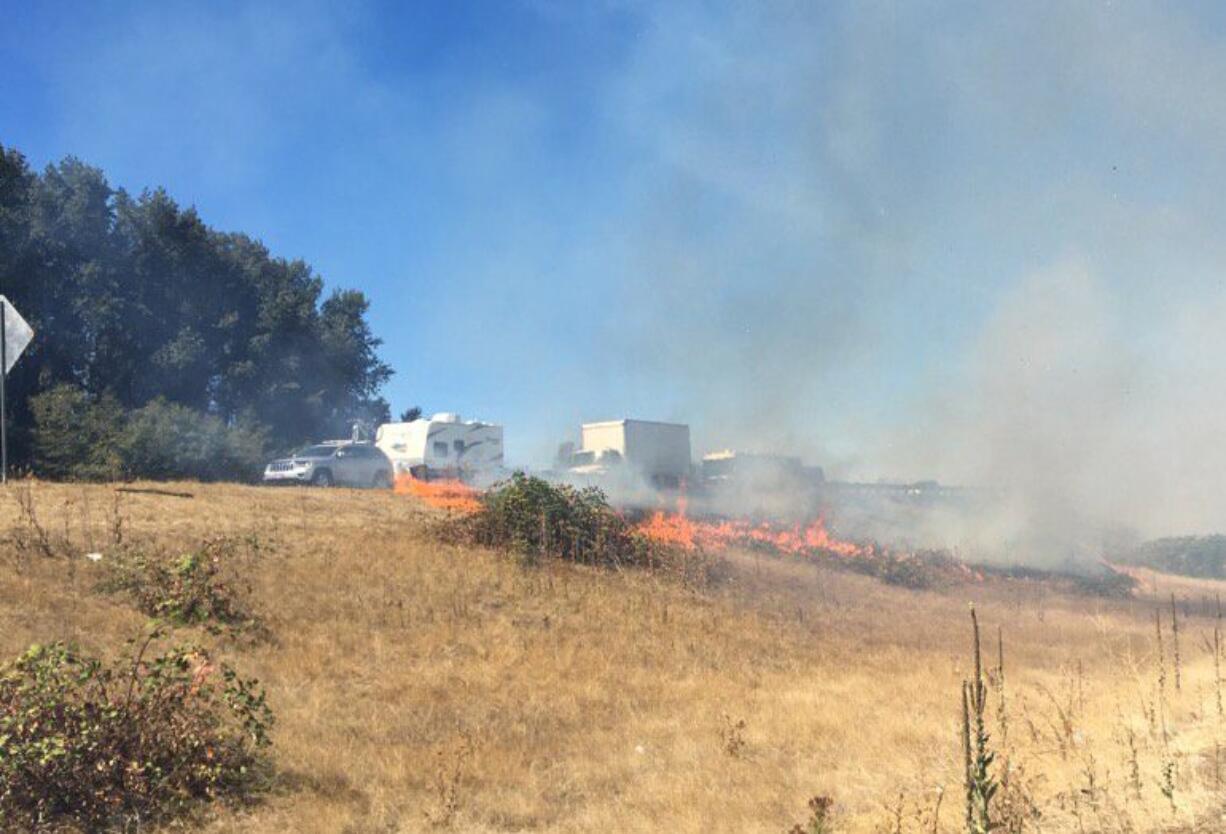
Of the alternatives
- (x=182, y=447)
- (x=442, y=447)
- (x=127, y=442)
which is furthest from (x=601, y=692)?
(x=182, y=447)

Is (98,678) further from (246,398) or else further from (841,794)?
(246,398)

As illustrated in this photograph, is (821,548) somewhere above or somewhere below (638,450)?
below

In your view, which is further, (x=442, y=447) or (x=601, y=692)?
(x=442, y=447)

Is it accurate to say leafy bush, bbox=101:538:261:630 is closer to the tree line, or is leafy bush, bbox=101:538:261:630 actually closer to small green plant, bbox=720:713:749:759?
small green plant, bbox=720:713:749:759

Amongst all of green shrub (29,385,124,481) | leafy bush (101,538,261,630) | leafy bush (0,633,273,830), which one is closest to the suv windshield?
green shrub (29,385,124,481)

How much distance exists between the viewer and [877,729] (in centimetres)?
984

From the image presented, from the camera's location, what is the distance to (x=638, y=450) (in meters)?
37.0

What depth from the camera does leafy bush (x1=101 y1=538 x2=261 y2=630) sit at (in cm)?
1033

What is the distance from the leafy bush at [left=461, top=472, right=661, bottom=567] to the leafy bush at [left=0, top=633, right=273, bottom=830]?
934cm

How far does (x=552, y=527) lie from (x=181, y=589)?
799 centimetres

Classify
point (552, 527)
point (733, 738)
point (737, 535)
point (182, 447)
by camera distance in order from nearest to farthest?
point (733, 738), point (552, 527), point (737, 535), point (182, 447)

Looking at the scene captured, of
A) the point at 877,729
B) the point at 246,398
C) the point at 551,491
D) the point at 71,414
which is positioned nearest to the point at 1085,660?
the point at 877,729

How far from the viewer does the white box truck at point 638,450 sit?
120 ft

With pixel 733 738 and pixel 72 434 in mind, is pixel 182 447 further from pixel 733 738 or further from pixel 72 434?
pixel 733 738
